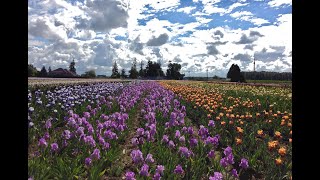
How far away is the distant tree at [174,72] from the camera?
91.9 meters

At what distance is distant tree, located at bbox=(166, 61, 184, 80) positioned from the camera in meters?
91.9

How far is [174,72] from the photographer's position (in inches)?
3632

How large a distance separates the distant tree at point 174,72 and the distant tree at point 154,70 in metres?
3.89

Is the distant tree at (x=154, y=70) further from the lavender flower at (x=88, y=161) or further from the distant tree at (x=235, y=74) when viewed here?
the lavender flower at (x=88, y=161)

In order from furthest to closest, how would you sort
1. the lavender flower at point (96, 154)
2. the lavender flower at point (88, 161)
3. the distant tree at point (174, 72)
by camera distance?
the distant tree at point (174, 72) → the lavender flower at point (96, 154) → the lavender flower at point (88, 161)

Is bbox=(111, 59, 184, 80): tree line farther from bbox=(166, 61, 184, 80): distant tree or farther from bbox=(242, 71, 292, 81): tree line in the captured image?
bbox=(242, 71, 292, 81): tree line

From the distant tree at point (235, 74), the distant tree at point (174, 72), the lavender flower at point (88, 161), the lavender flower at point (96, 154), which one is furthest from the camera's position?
the distant tree at point (174, 72)

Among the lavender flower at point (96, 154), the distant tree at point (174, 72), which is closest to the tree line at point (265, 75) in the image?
the distant tree at point (174, 72)

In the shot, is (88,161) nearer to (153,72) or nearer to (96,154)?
(96,154)

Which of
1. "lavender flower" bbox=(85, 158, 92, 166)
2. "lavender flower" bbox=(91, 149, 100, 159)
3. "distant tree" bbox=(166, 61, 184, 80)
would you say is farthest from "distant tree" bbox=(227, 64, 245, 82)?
"lavender flower" bbox=(85, 158, 92, 166)

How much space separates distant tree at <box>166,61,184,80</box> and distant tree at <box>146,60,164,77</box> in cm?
389
